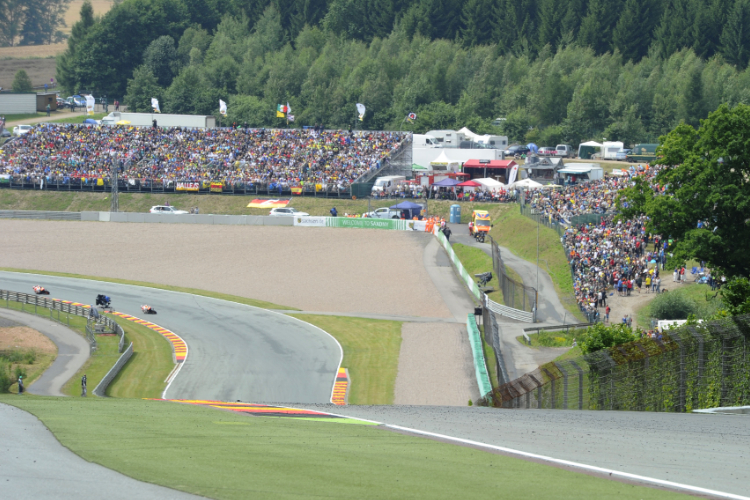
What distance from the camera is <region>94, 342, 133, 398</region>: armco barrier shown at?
28125mm

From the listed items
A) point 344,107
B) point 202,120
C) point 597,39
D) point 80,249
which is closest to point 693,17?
point 597,39

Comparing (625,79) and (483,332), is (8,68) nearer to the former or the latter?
(625,79)

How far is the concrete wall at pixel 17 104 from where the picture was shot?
349 ft

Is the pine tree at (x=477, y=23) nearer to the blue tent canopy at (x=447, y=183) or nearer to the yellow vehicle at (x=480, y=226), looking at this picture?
the blue tent canopy at (x=447, y=183)

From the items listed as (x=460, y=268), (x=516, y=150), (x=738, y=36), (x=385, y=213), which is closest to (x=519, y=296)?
(x=460, y=268)

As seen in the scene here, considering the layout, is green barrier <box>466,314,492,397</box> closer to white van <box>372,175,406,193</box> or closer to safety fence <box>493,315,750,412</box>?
safety fence <box>493,315,750,412</box>

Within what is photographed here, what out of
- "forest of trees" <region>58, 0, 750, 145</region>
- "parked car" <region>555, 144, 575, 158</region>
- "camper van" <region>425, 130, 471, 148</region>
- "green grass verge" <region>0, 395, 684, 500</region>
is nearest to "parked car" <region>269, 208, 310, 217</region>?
"camper van" <region>425, 130, 471, 148</region>

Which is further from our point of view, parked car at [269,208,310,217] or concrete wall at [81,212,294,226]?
parked car at [269,208,310,217]

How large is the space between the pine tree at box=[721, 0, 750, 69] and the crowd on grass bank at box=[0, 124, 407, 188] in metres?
59.6

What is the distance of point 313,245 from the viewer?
185ft

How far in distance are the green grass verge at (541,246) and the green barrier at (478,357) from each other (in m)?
5.12

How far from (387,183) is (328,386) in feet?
137

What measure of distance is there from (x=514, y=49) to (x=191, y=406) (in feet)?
391

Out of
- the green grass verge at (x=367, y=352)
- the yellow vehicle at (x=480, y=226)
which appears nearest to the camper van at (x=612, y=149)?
the yellow vehicle at (x=480, y=226)
